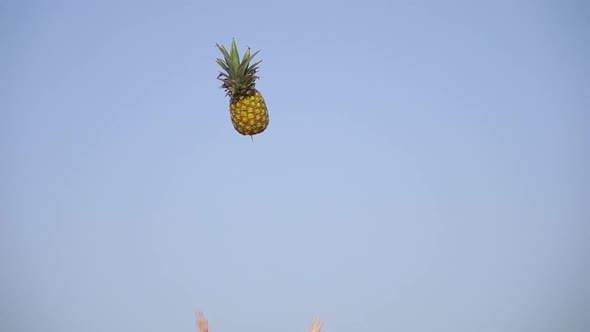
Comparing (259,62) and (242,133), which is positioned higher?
(259,62)

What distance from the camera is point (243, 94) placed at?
15969mm

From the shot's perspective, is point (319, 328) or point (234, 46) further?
point (234, 46)

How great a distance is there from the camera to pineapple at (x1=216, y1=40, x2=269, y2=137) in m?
15.5

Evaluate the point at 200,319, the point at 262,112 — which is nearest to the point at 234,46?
the point at 262,112

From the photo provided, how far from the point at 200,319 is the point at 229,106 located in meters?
10.1

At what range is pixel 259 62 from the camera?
16078 mm

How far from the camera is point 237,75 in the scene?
15.9 meters

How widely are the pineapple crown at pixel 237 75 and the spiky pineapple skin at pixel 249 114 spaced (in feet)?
0.58

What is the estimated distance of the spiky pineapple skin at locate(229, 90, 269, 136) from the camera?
15.5 meters

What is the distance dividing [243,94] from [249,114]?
64cm

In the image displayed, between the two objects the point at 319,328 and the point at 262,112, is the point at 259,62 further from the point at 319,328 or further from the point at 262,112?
the point at 319,328

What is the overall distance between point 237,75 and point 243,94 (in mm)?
457

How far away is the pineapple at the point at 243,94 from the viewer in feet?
51.0

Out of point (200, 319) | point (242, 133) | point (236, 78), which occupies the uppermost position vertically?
point (236, 78)
